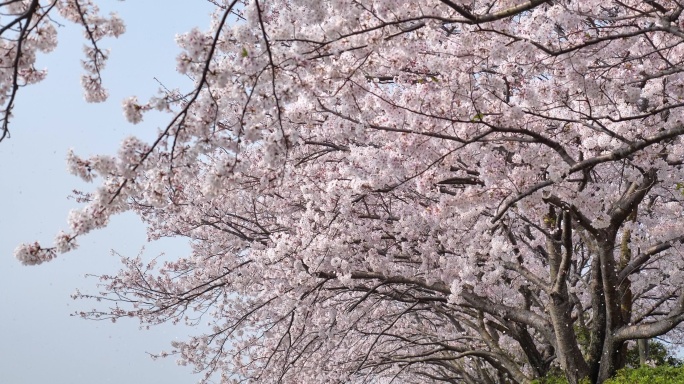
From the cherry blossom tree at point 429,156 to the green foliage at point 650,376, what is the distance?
306 millimetres

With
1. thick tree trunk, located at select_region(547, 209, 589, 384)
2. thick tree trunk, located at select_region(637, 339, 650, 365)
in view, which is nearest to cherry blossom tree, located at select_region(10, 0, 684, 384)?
thick tree trunk, located at select_region(547, 209, 589, 384)

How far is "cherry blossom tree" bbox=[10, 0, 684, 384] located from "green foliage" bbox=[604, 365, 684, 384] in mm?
306

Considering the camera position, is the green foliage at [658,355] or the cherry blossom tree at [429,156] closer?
the cherry blossom tree at [429,156]

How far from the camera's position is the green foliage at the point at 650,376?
23.8 feet

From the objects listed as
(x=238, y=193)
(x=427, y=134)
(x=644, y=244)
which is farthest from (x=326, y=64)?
(x=644, y=244)

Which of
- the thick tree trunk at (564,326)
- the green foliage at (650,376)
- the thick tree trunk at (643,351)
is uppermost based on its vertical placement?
the thick tree trunk at (643,351)

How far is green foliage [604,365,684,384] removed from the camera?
7.24 metres

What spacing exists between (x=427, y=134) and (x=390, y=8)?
1357 mm

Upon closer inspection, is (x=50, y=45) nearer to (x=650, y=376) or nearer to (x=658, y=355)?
(x=650, y=376)

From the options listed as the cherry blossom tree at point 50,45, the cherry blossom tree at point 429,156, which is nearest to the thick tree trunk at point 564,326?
the cherry blossom tree at point 429,156

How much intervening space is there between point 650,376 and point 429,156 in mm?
4219

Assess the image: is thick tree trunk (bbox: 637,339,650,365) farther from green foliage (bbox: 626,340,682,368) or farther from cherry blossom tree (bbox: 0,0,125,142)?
cherry blossom tree (bbox: 0,0,125,142)

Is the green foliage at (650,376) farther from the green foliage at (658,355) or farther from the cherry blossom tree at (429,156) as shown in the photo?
the green foliage at (658,355)

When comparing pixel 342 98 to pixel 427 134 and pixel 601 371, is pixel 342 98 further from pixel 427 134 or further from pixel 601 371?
pixel 601 371
